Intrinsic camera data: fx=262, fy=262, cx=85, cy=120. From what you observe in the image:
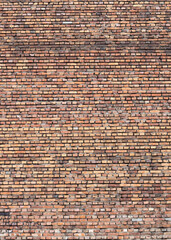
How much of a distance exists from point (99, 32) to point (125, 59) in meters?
0.83

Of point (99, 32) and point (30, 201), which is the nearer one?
point (30, 201)

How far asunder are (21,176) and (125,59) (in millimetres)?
3367

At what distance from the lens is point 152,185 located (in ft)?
17.9

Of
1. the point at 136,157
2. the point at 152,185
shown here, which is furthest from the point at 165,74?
the point at 152,185

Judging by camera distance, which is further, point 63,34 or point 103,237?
point 63,34

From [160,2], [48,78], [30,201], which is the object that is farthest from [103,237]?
[160,2]

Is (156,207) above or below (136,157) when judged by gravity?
below

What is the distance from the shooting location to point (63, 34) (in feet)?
19.0

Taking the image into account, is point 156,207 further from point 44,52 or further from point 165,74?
point 44,52

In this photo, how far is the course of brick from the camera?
5.38 metres

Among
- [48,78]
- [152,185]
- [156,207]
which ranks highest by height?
[48,78]

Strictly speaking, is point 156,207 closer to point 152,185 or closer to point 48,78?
point 152,185

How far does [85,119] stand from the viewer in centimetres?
562

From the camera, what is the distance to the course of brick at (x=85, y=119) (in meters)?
5.38
